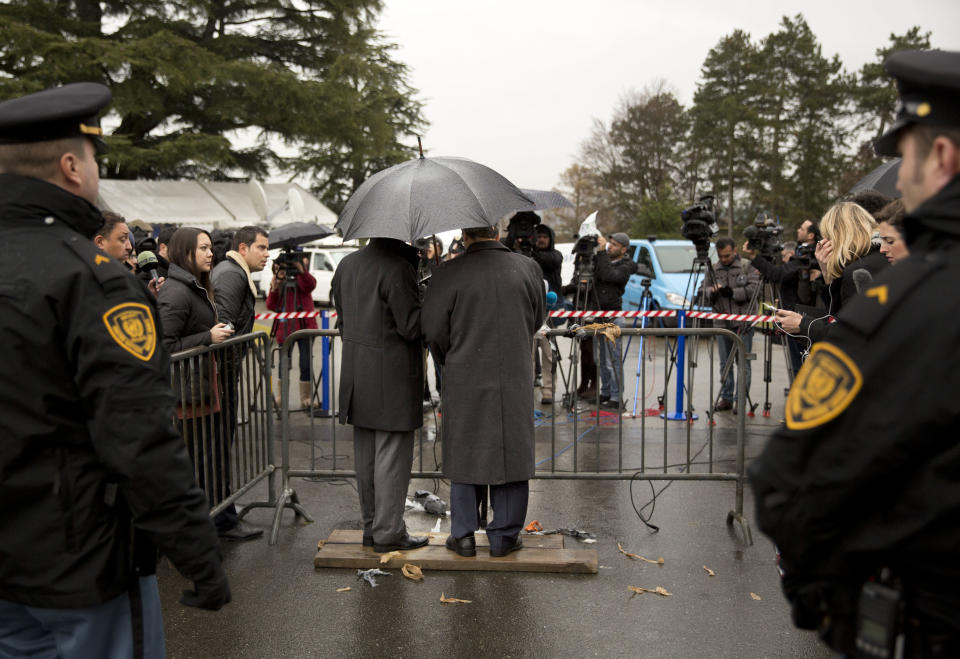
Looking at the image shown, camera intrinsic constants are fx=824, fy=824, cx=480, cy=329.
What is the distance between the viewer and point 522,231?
28.9 ft

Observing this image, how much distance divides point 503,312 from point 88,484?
268 cm

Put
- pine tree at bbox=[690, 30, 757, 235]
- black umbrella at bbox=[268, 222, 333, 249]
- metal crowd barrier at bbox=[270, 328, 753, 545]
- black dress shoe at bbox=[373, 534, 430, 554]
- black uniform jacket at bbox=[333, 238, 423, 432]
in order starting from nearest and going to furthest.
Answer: black uniform jacket at bbox=[333, 238, 423, 432] → black dress shoe at bbox=[373, 534, 430, 554] → metal crowd barrier at bbox=[270, 328, 753, 545] → black umbrella at bbox=[268, 222, 333, 249] → pine tree at bbox=[690, 30, 757, 235]

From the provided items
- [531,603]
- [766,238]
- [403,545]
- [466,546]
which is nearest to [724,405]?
[766,238]

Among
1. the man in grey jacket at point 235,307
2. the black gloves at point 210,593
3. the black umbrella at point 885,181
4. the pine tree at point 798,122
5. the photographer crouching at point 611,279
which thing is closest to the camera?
the black gloves at point 210,593

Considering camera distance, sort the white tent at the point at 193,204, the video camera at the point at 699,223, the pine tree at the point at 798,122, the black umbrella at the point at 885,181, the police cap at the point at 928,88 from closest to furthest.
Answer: the police cap at the point at 928,88 → the black umbrella at the point at 885,181 → the video camera at the point at 699,223 → the white tent at the point at 193,204 → the pine tree at the point at 798,122

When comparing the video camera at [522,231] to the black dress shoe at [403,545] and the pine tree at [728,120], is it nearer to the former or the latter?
the black dress shoe at [403,545]

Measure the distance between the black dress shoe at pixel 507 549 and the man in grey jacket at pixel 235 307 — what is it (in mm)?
1569

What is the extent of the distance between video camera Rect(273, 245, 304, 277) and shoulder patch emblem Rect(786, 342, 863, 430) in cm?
756

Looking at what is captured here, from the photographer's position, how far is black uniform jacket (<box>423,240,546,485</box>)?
14.6 feet

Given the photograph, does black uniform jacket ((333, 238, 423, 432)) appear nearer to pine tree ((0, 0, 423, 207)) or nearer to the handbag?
the handbag

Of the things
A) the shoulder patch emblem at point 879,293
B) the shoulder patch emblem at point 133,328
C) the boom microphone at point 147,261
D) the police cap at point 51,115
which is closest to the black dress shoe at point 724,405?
the boom microphone at point 147,261

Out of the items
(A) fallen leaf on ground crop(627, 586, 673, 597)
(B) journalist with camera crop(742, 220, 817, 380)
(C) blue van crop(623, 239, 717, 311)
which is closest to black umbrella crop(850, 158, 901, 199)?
(B) journalist with camera crop(742, 220, 817, 380)

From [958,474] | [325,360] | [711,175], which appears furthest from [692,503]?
[711,175]

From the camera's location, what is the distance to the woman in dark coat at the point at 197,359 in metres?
4.61
